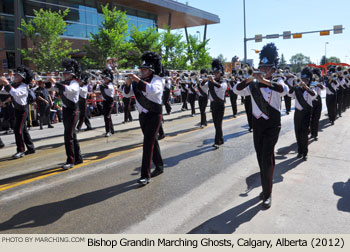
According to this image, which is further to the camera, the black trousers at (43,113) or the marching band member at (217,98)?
the black trousers at (43,113)

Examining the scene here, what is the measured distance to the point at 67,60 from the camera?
6.47 meters

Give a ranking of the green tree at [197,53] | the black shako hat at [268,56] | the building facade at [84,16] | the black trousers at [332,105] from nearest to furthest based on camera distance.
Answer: the black shako hat at [268,56]
the black trousers at [332,105]
the building facade at [84,16]
the green tree at [197,53]

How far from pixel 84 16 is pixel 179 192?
1207 inches

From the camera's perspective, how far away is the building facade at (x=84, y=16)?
27.2 metres

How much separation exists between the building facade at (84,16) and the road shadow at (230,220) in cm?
1962

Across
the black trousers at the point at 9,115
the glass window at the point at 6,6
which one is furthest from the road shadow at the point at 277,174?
the glass window at the point at 6,6

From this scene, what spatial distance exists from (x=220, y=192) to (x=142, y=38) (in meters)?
25.2

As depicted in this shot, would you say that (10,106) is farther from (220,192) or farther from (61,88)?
(220,192)

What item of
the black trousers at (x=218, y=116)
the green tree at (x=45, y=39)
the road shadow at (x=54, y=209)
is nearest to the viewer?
the road shadow at (x=54, y=209)

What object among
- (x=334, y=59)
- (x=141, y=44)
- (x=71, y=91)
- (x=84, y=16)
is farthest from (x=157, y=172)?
(x=334, y=59)

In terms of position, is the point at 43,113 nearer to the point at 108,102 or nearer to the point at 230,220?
the point at 108,102

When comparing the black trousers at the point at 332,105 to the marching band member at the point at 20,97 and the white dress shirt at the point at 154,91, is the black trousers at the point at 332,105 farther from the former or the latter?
the marching band member at the point at 20,97

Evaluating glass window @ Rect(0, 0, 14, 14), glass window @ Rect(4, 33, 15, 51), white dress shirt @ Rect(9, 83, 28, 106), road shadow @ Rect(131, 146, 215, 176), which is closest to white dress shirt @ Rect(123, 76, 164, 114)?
road shadow @ Rect(131, 146, 215, 176)

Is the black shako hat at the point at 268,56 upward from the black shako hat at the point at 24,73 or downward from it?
downward
